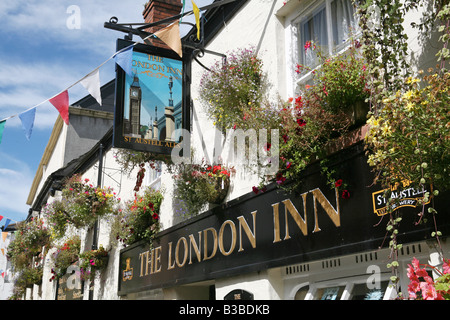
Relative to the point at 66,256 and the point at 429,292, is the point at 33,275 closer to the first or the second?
the point at 66,256

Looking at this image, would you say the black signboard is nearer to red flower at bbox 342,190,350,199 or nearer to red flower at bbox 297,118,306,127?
red flower at bbox 342,190,350,199

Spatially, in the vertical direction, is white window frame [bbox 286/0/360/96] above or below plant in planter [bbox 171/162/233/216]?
above

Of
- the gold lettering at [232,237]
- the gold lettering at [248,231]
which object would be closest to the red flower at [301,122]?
the gold lettering at [248,231]

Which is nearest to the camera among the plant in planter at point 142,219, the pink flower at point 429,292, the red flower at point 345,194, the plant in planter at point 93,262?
the pink flower at point 429,292

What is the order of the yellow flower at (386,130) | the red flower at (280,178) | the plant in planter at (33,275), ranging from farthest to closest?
the plant in planter at (33,275) → the red flower at (280,178) → the yellow flower at (386,130)

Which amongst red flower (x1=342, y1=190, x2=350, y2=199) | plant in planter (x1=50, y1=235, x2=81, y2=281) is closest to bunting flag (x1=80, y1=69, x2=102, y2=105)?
red flower (x1=342, y1=190, x2=350, y2=199)

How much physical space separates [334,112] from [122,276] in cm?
681

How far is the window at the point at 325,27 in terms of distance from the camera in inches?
229

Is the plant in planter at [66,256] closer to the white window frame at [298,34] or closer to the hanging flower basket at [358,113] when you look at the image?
the white window frame at [298,34]

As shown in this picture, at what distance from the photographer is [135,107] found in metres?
7.52

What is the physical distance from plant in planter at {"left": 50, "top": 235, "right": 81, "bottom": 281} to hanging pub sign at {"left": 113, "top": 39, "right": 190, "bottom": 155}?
24.9 ft

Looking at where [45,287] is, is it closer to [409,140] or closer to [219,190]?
[219,190]

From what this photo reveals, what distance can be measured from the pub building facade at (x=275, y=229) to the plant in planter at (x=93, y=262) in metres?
0.94

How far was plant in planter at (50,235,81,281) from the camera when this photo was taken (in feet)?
45.7
